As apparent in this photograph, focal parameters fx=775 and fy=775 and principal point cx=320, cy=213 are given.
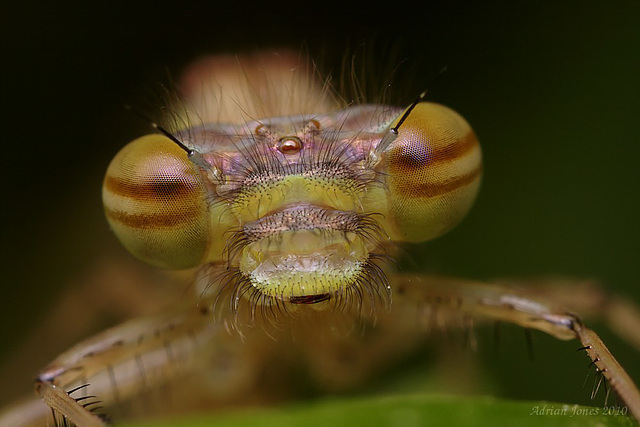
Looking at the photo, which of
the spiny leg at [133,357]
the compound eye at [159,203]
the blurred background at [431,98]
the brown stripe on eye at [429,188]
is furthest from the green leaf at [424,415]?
the blurred background at [431,98]

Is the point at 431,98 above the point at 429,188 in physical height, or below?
above

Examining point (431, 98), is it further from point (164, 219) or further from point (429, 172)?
point (164, 219)

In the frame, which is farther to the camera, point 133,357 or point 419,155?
point 133,357

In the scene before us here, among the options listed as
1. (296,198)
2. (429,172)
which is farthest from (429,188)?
(296,198)

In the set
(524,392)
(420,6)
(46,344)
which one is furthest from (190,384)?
(420,6)

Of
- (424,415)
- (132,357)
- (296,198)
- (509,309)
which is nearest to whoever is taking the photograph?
(424,415)

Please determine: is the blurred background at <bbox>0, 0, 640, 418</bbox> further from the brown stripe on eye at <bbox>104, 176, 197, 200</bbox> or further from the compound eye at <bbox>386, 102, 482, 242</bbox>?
the brown stripe on eye at <bbox>104, 176, 197, 200</bbox>

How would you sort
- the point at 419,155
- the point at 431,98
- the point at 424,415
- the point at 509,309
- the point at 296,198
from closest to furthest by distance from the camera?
the point at 424,415 → the point at 296,198 → the point at 419,155 → the point at 509,309 → the point at 431,98

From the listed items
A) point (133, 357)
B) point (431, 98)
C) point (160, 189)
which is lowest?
point (133, 357)
